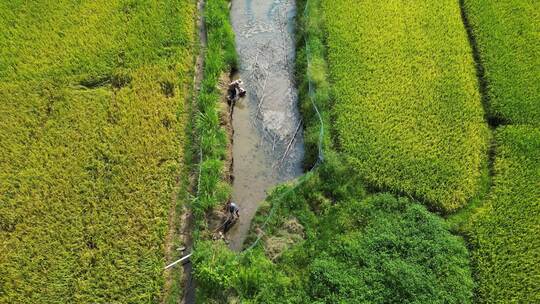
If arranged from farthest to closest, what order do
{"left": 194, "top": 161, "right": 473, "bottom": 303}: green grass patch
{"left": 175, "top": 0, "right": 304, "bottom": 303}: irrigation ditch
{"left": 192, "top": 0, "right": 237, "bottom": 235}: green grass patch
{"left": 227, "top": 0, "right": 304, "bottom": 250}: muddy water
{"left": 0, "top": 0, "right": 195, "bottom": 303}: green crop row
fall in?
{"left": 227, "top": 0, "right": 304, "bottom": 250}: muddy water, {"left": 175, "top": 0, "right": 304, "bottom": 303}: irrigation ditch, {"left": 192, "top": 0, "right": 237, "bottom": 235}: green grass patch, {"left": 0, "top": 0, "right": 195, "bottom": 303}: green crop row, {"left": 194, "top": 161, "right": 473, "bottom": 303}: green grass patch

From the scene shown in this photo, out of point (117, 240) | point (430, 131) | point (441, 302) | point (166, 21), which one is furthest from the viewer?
point (166, 21)

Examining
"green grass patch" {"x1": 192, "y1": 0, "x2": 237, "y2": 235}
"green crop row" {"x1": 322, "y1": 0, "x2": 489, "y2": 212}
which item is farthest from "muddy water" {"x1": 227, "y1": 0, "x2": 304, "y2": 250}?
"green crop row" {"x1": 322, "y1": 0, "x2": 489, "y2": 212}

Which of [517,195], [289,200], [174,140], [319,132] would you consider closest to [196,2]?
[174,140]

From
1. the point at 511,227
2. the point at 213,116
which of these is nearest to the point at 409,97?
the point at 511,227

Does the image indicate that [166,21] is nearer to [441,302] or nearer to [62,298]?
[62,298]

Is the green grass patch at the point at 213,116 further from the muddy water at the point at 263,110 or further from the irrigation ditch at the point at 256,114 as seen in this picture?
the muddy water at the point at 263,110

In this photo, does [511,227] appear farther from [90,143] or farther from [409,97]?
[90,143]

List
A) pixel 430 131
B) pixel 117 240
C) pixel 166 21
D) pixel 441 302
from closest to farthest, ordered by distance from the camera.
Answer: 1. pixel 441 302
2. pixel 117 240
3. pixel 430 131
4. pixel 166 21

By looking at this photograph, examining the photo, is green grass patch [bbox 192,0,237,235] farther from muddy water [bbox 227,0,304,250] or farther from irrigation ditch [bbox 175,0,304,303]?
muddy water [bbox 227,0,304,250]
